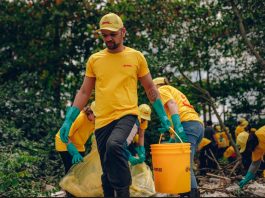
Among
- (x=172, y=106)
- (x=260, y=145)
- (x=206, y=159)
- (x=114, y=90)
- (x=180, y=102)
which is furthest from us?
(x=206, y=159)

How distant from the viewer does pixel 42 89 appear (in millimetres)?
11648

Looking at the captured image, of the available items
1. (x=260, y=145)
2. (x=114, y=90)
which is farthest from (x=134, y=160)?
(x=114, y=90)

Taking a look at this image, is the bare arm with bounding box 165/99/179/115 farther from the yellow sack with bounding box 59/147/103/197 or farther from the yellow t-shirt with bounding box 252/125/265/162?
the yellow sack with bounding box 59/147/103/197

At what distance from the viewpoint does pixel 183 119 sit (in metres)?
5.11

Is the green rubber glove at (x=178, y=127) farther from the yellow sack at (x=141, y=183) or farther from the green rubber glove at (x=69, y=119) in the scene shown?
the yellow sack at (x=141, y=183)

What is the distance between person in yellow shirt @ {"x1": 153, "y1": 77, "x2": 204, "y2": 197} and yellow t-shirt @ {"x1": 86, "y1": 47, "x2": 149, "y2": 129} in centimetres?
73

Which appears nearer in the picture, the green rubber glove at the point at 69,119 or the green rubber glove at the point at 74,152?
the green rubber glove at the point at 69,119

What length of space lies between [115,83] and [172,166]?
928 mm

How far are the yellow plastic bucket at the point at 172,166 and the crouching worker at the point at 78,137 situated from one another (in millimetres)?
1933

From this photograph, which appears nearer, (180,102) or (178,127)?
(178,127)

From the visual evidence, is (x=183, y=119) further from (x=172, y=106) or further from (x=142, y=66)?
(x=142, y=66)

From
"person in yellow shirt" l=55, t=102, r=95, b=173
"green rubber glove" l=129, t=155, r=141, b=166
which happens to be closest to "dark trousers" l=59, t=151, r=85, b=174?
"person in yellow shirt" l=55, t=102, r=95, b=173

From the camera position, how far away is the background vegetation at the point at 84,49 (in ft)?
32.5

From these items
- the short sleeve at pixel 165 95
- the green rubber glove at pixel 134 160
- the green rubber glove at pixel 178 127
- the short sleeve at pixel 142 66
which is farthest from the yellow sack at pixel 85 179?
the short sleeve at pixel 142 66
